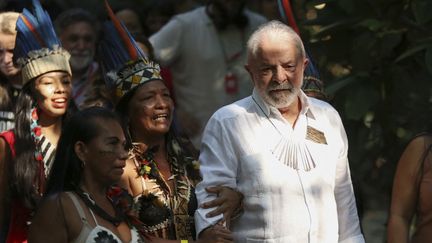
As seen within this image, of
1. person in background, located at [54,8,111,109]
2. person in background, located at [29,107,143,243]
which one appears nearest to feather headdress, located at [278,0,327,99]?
person in background, located at [29,107,143,243]

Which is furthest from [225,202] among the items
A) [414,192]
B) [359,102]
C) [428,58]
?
[359,102]

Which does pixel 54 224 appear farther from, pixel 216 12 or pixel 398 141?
pixel 216 12

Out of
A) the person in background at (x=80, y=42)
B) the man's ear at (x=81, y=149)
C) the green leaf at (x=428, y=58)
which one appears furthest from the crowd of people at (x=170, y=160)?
the person in background at (x=80, y=42)

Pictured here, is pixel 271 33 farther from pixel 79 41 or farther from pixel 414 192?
pixel 79 41

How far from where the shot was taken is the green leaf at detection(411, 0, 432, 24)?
32.7 ft

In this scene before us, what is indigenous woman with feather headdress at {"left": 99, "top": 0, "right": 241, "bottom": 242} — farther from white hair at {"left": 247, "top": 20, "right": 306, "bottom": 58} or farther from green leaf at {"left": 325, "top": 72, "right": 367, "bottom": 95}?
green leaf at {"left": 325, "top": 72, "right": 367, "bottom": 95}

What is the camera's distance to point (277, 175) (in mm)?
7930

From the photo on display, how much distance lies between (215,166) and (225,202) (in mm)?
197

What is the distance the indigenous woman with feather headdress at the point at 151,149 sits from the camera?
8.33 metres

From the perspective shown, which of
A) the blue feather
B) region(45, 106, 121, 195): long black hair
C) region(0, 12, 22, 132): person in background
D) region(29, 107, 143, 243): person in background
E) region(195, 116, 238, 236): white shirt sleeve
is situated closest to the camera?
region(29, 107, 143, 243): person in background

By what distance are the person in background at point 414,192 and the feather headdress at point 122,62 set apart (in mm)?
1489

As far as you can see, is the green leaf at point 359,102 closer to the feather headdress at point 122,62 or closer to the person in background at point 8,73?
the feather headdress at point 122,62

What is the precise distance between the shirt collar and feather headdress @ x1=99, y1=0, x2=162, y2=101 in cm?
74

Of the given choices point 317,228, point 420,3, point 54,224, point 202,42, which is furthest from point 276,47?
point 202,42
